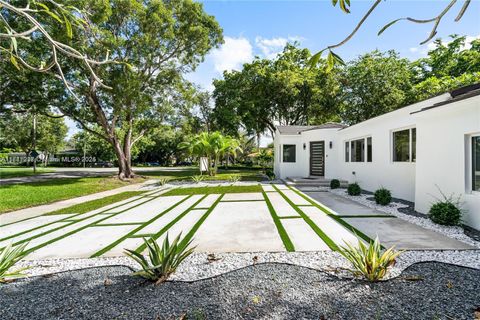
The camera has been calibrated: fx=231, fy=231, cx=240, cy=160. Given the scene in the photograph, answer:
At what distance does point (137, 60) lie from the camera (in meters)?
15.7

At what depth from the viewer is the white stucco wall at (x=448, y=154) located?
16.9ft

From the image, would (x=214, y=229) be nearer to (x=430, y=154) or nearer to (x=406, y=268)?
(x=406, y=268)

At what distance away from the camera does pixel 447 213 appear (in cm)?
527

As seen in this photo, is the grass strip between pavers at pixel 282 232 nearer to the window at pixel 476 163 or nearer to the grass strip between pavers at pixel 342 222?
the grass strip between pavers at pixel 342 222

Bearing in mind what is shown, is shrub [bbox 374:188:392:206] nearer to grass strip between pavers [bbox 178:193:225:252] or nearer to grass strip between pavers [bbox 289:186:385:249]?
grass strip between pavers [bbox 289:186:385:249]

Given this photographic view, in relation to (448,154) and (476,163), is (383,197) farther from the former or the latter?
(476,163)

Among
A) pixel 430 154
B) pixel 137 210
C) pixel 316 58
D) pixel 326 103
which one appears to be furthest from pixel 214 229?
pixel 326 103

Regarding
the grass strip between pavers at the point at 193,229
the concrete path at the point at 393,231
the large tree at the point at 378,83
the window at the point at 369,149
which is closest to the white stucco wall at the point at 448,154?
the concrete path at the point at 393,231

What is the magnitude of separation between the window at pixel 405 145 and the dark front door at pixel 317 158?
5831mm

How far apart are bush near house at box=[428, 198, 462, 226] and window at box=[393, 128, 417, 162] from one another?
3.00m

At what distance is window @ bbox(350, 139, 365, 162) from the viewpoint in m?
11.5

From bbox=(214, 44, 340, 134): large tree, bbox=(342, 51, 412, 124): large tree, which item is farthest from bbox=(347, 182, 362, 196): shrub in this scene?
bbox=(214, 44, 340, 134): large tree

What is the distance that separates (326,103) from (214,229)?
23.7 meters

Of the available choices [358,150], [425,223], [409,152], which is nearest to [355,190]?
[409,152]
